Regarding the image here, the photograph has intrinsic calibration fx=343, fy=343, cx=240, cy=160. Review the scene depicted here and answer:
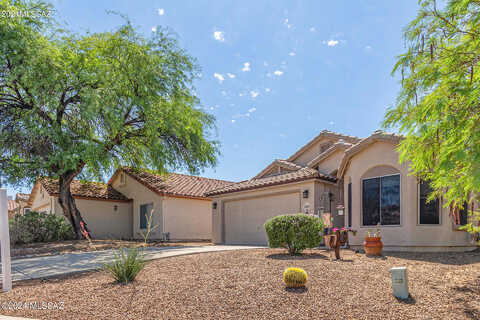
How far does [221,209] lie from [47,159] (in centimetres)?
902

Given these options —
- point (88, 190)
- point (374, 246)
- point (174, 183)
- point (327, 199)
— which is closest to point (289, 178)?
point (327, 199)

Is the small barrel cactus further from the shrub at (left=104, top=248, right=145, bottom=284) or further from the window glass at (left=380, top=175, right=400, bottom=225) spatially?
the window glass at (left=380, top=175, right=400, bottom=225)

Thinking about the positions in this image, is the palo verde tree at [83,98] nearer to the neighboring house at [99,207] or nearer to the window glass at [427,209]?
the neighboring house at [99,207]

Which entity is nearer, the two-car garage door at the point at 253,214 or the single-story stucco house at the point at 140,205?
the two-car garage door at the point at 253,214

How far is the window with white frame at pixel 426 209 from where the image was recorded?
448 inches

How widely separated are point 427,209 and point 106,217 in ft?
60.6

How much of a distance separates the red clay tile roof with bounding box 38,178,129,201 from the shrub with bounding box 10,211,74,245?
3.20 m

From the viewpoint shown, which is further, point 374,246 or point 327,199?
point 327,199

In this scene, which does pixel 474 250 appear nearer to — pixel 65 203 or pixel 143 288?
pixel 143 288

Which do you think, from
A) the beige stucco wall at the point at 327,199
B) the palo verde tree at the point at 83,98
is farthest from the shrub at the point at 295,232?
the palo verde tree at the point at 83,98

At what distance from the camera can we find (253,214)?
17.3 m

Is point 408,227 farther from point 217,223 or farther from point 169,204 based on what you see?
point 169,204

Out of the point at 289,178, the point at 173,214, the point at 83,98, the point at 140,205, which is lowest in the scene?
the point at 173,214

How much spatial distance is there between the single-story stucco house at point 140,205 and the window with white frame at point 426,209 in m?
12.9
